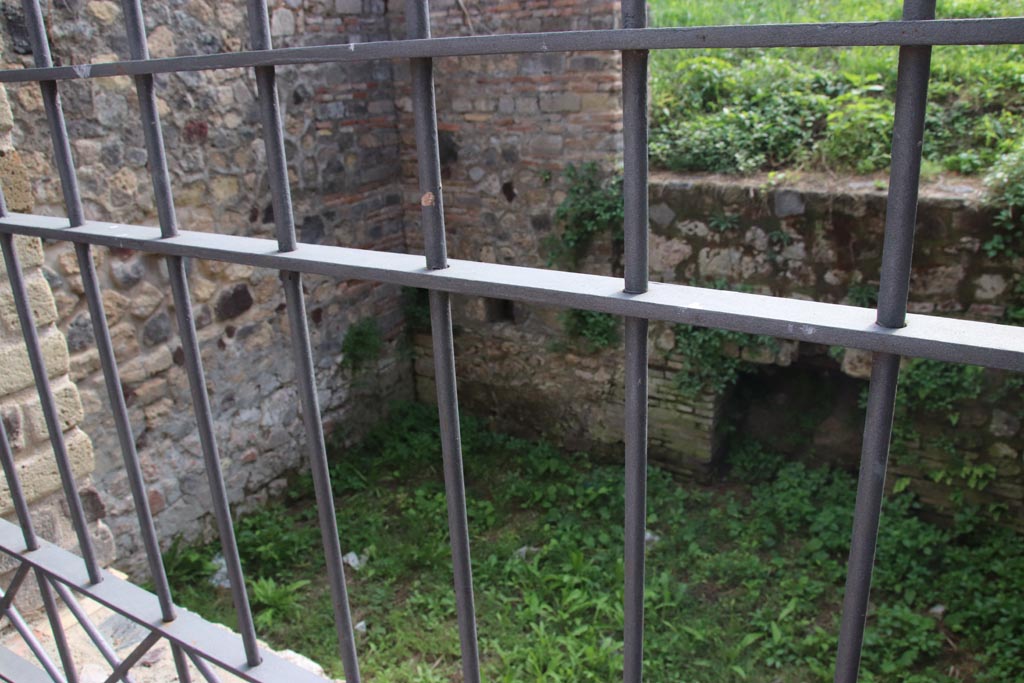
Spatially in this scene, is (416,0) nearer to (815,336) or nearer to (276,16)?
(815,336)

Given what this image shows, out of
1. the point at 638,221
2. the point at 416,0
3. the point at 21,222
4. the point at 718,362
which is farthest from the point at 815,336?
the point at 718,362

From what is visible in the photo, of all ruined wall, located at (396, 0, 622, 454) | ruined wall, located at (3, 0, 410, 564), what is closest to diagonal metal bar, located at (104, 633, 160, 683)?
ruined wall, located at (3, 0, 410, 564)

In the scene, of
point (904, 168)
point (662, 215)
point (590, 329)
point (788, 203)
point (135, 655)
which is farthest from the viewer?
point (590, 329)

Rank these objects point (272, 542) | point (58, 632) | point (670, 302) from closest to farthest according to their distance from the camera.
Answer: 1. point (670, 302)
2. point (58, 632)
3. point (272, 542)

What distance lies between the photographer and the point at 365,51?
38.2 inches

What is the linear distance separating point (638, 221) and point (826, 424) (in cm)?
456

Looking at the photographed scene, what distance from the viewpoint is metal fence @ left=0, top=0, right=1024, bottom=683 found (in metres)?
0.72

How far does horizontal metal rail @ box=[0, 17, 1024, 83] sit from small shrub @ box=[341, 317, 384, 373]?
4.57 metres

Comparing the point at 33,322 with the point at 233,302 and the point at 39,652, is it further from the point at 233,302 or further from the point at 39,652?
Answer: the point at 233,302

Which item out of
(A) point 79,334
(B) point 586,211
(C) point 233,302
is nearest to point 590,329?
(B) point 586,211

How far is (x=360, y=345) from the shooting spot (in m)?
5.69

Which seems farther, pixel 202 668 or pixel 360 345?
pixel 360 345

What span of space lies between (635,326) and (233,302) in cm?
425

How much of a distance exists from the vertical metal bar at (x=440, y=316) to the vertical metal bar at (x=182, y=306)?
369mm
